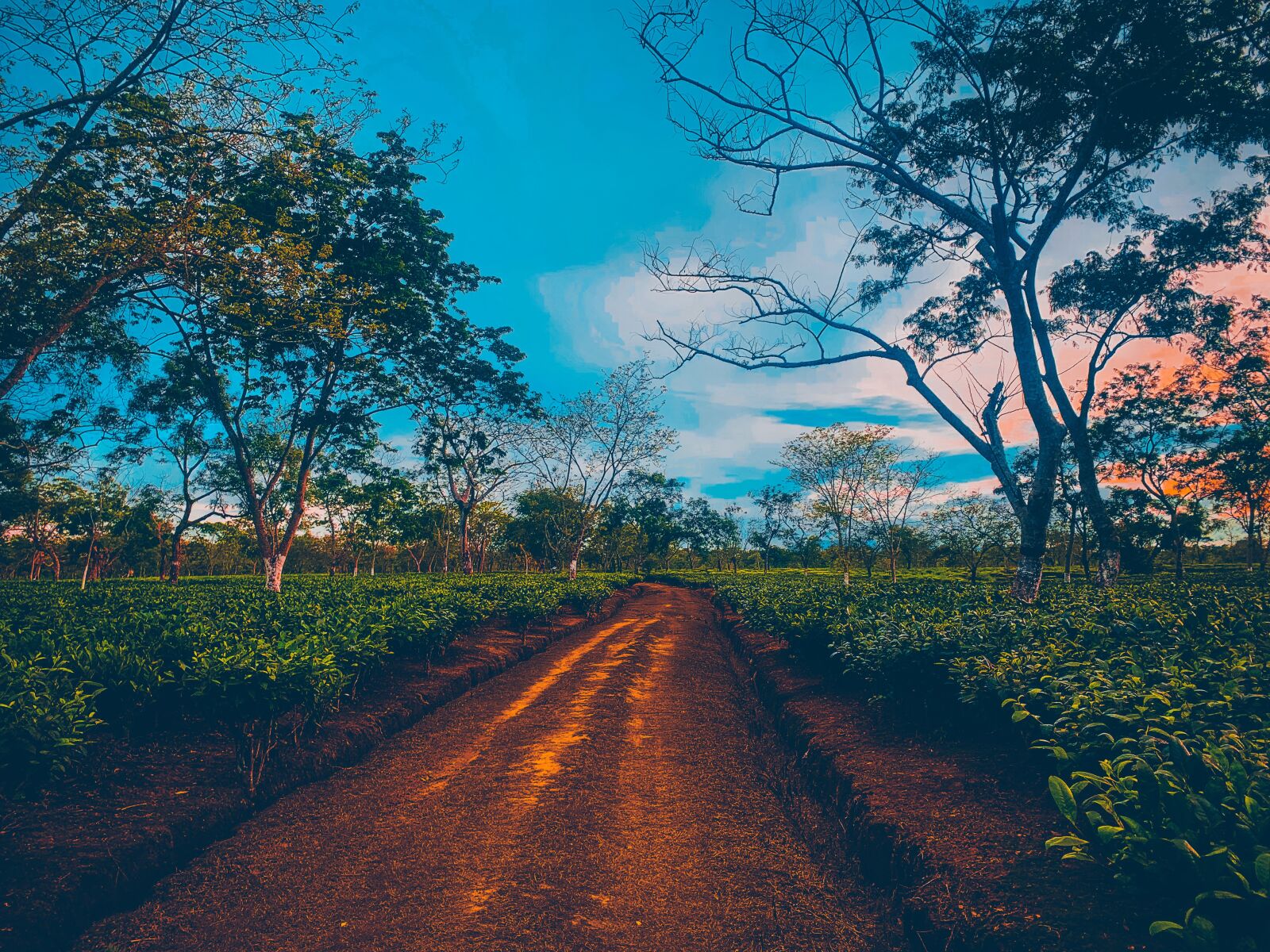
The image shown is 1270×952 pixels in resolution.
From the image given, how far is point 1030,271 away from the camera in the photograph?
30.0ft

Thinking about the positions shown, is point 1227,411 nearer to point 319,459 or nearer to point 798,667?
point 798,667

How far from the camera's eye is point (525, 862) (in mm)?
3566

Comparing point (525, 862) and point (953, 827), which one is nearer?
point (953, 827)

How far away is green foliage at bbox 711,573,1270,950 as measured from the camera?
5.95 feet

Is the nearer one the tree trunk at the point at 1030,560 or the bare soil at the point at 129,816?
the bare soil at the point at 129,816

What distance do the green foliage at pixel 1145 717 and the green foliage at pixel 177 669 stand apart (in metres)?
5.21

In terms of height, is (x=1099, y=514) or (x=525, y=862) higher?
(x=1099, y=514)

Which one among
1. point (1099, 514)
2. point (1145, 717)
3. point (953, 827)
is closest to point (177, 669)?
point (953, 827)

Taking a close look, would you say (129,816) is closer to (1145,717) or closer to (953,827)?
(953,827)

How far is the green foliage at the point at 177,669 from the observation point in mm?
3244

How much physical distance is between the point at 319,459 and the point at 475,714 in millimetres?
14756

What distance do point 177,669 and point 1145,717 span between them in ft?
22.7

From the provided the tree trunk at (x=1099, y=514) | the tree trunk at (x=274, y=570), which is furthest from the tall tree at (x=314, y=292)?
the tree trunk at (x=1099, y=514)

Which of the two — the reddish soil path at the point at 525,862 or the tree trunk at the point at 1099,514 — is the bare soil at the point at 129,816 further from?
the tree trunk at the point at 1099,514
